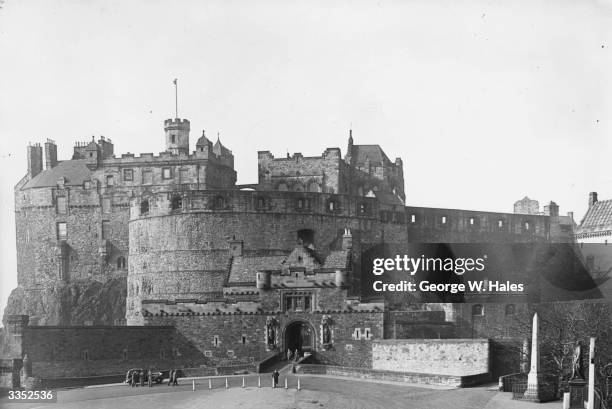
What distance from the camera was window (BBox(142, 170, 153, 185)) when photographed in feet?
231

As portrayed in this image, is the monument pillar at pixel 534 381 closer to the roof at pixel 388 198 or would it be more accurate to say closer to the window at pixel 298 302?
the window at pixel 298 302

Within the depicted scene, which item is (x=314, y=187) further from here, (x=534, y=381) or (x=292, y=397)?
(x=534, y=381)

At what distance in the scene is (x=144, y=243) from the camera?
6438 cm

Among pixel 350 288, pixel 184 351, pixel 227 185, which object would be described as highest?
pixel 227 185

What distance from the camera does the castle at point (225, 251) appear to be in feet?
166

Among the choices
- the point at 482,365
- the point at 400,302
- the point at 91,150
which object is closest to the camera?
the point at 482,365

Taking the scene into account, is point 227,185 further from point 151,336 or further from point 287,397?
point 287,397

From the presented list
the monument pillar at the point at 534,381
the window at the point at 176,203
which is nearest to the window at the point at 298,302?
the window at the point at 176,203

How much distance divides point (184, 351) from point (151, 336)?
201cm

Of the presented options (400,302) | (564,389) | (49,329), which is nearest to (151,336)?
(49,329)

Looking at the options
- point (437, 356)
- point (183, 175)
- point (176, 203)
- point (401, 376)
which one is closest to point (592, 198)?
point (183, 175)

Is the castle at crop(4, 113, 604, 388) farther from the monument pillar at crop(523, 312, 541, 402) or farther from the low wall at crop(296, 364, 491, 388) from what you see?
the monument pillar at crop(523, 312, 541, 402)

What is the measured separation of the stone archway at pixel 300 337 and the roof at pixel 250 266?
3.51 meters

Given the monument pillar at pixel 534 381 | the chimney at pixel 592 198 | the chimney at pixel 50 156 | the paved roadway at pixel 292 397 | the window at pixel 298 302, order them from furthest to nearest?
the chimney at pixel 592 198, the chimney at pixel 50 156, the window at pixel 298 302, the monument pillar at pixel 534 381, the paved roadway at pixel 292 397
